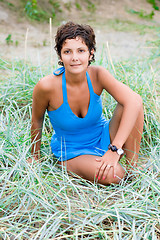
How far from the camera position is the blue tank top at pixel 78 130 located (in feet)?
6.63

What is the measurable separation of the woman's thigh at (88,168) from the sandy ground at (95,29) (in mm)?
1766

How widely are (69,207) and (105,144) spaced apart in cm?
66

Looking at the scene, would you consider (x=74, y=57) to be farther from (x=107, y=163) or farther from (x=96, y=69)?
(x=107, y=163)

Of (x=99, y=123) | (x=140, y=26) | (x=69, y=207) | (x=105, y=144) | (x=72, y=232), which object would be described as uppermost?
(x=140, y=26)

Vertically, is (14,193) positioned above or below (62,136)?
below

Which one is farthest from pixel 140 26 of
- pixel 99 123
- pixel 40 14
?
pixel 99 123

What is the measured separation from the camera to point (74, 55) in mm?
1864

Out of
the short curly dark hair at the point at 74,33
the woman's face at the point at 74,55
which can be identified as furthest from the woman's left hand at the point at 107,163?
the short curly dark hair at the point at 74,33

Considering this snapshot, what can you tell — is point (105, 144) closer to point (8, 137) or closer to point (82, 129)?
point (82, 129)

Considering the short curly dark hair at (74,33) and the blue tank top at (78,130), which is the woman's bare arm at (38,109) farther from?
the short curly dark hair at (74,33)

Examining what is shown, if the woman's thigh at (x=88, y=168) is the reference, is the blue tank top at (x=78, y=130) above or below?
above

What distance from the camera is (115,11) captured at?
6.91m

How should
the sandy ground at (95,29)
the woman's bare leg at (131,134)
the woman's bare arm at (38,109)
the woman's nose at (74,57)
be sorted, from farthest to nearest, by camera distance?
the sandy ground at (95,29), the woman's bare leg at (131,134), the woman's bare arm at (38,109), the woman's nose at (74,57)

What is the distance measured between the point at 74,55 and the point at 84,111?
0.39m
